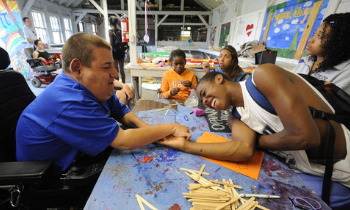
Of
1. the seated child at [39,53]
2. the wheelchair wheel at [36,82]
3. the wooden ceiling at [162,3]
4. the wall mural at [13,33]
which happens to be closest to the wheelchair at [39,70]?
the wheelchair wheel at [36,82]

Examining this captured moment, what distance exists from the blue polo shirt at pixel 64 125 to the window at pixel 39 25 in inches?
437

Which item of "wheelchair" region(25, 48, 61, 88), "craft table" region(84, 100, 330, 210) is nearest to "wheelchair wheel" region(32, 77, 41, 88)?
"wheelchair" region(25, 48, 61, 88)

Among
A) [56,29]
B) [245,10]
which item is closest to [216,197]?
[245,10]

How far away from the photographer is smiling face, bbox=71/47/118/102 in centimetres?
91

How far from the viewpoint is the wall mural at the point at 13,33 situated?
4.95 meters

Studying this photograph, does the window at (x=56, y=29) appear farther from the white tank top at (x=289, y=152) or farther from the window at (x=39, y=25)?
the white tank top at (x=289, y=152)

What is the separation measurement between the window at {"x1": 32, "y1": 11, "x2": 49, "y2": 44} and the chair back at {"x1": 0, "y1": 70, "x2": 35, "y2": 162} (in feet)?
34.8

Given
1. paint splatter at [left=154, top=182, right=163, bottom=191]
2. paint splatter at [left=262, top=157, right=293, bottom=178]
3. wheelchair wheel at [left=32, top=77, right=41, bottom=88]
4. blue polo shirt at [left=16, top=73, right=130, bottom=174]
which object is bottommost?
wheelchair wheel at [left=32, top=77, right=41, bottom=88]

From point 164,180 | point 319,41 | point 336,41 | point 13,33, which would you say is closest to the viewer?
point 164,180

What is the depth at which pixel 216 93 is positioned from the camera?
1230mm

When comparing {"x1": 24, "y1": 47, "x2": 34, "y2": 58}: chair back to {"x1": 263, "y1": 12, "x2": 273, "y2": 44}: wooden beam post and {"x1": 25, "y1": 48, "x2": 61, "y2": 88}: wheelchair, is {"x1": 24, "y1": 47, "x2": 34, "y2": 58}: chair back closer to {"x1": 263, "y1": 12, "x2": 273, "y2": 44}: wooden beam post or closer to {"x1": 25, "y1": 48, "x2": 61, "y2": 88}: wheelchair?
{"x1": 25, "y1": 48, "x2": 61, "y2": 88}: wheelchair

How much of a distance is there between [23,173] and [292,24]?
467cm

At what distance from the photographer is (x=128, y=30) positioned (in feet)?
11.4

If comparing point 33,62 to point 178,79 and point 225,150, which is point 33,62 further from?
point 225,150
